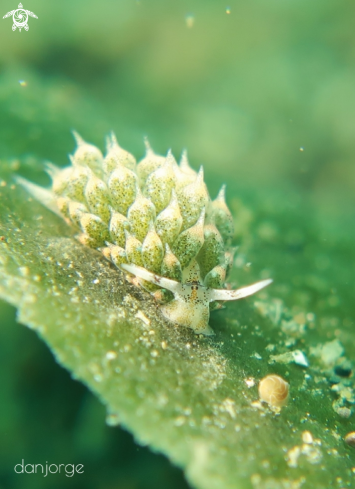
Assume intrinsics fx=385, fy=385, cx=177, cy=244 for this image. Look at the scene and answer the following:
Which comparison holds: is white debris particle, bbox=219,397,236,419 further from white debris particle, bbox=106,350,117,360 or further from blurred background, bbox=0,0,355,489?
blurred background, bbox=0,0,355,489

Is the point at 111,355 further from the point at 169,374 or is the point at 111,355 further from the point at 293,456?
the point at 293,456

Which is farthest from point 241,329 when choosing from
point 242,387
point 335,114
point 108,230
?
point 335,114

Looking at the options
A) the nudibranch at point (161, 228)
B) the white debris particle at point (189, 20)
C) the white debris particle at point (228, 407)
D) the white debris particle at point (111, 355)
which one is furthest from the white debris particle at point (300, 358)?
the white debris particle at point (189, 20)

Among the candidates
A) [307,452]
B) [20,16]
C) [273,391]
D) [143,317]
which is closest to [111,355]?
[143,317]

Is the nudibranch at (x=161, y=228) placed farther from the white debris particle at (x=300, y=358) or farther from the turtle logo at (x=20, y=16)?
the turtle logo at (x=20, y=16)

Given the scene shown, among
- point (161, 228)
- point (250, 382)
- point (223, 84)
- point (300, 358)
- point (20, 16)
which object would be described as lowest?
point (250, 382)

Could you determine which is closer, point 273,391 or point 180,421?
point 180,421

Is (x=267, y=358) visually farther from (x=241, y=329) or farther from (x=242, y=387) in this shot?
(x=242, y=387)
